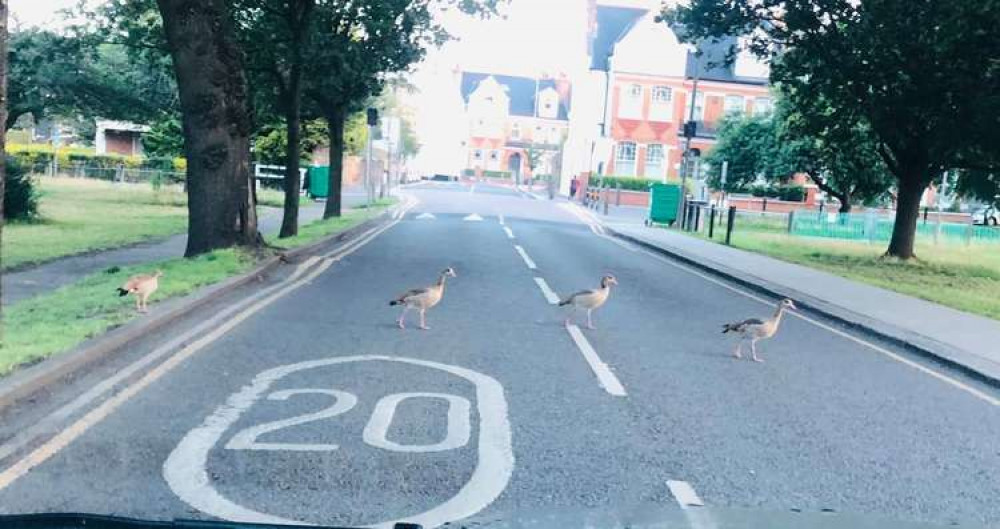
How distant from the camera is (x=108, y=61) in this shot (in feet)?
122

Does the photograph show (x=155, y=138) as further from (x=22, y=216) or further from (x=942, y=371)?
(x=942, y=371)

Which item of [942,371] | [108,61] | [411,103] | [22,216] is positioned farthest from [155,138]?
[411,103]

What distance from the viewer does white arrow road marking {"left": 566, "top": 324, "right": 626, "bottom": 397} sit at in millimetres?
7852

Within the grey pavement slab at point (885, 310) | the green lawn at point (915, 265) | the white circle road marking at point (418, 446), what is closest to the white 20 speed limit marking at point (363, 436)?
the white circle road marking at point (418, 446)

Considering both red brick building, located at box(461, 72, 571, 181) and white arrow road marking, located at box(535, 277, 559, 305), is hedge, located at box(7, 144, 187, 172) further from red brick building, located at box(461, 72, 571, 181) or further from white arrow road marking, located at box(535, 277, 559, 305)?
red brick building, located at box(461, 72, 571, 181)

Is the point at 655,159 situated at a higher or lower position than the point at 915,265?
higher

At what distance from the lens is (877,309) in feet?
46.5

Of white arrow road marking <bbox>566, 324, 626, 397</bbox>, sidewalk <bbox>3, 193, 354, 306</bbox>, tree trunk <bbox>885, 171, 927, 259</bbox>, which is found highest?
tree trunk <bbox>885, 171, 927, 259</bbox>

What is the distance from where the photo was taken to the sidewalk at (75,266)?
11844mm

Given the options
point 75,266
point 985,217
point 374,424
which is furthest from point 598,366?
A: point 985,217

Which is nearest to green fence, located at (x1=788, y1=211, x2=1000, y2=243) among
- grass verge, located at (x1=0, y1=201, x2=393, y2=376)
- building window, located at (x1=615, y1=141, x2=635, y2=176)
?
grass verge, located at (x1=0, y1=201, x2=393, y2=376)

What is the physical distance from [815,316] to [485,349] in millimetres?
6667

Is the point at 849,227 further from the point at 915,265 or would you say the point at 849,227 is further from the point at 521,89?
the point at 521,89

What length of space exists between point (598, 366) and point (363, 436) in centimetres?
→ 332
